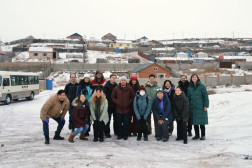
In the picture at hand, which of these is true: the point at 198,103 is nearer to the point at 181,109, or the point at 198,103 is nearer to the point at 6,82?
the point at 181,109

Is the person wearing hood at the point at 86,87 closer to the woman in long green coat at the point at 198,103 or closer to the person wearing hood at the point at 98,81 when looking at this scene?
the person wearing hood at the point at 98,81

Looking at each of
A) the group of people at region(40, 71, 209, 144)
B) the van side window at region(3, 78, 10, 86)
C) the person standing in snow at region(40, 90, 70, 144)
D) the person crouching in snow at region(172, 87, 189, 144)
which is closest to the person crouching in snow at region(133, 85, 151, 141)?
the group of people at region(40, 71, 209, 144)

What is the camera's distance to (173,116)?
726 centimetres

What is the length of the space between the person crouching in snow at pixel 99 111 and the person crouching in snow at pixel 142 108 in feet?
2.98

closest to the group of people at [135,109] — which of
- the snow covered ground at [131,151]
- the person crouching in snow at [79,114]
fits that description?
the person crouching in snow at [79,114]

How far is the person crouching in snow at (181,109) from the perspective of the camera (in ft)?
22.7

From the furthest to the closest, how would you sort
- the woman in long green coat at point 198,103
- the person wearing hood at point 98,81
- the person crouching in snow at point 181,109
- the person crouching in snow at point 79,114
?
1. the person wearing hood at point 98,81
2. the woman in long green coat at point 198,103
3. the person crouching in snow at point 181,109
4. the person crouching in snow at point 79,114

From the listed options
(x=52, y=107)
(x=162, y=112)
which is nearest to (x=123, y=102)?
(x=162, y=112)

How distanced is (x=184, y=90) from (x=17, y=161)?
16.9ft

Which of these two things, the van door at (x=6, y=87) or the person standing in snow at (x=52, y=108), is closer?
the person standing in snow at (x=52, y=108)

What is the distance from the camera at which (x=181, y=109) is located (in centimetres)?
702

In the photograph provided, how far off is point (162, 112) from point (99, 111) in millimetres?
1839

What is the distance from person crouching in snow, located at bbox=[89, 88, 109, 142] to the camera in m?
6.98

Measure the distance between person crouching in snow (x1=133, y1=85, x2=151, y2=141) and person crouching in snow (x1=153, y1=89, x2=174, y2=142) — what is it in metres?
0.23
